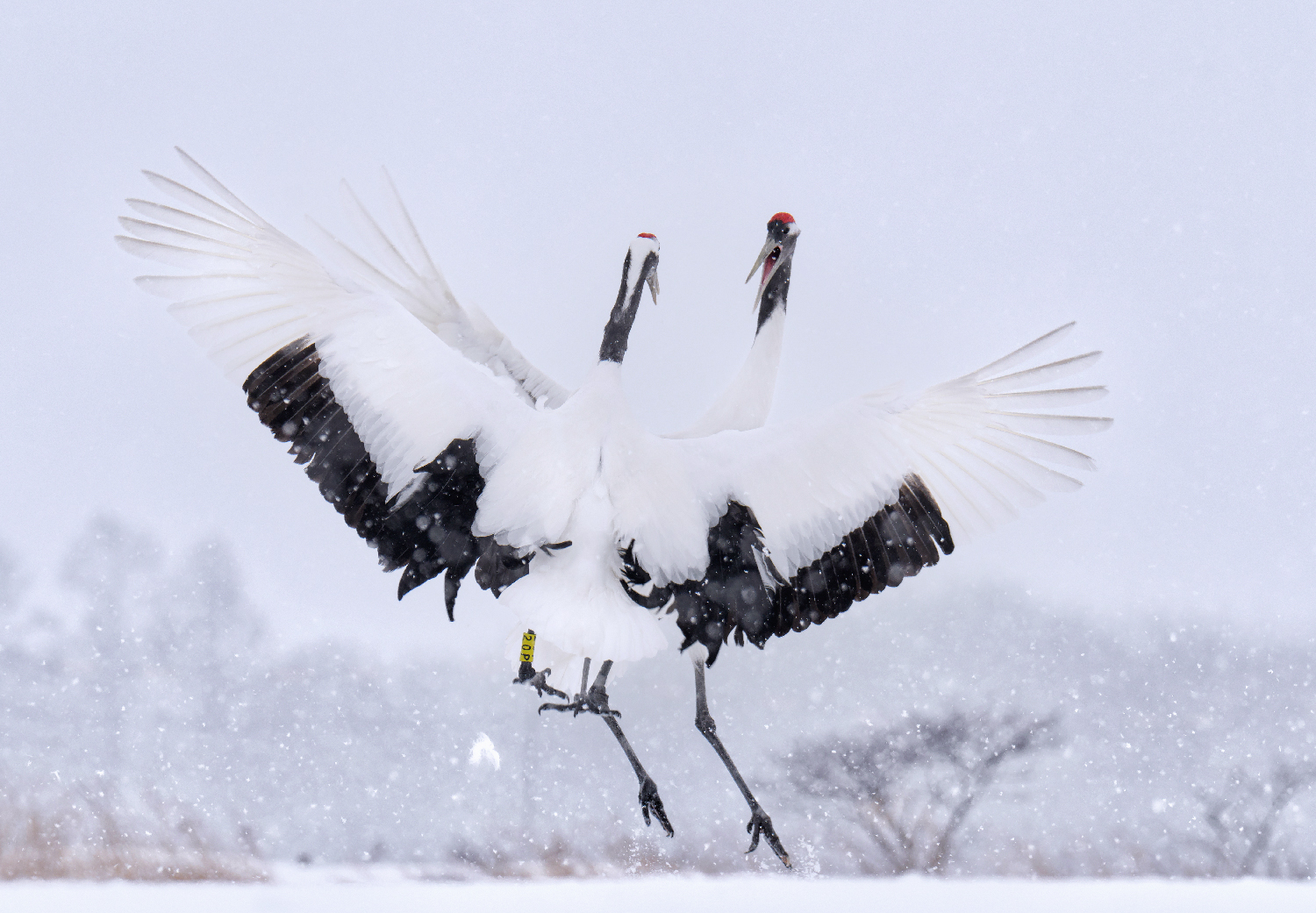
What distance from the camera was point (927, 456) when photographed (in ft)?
8.95

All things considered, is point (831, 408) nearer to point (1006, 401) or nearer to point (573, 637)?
point (1006, 401)

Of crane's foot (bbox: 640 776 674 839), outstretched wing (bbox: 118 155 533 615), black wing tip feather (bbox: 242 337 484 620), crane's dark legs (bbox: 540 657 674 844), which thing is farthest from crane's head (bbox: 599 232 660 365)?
crane's foot (bbox: 640 776 674 839)

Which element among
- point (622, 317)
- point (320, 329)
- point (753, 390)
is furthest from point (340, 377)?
point (753, 390)

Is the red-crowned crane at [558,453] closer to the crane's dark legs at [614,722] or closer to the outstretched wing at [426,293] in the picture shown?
the crane's dark legs at [614,722]

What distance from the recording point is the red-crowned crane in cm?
246

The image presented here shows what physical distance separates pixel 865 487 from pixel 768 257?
954 mm

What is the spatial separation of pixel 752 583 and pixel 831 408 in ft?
1.72

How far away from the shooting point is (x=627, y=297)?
264cm

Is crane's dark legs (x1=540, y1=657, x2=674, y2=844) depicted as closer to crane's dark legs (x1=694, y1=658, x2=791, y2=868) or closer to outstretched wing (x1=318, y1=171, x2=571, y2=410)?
crane's dark legs (x1=694, y1=658, x2=791, y2=868)

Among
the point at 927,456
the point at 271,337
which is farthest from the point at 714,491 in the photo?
the point at 271,337

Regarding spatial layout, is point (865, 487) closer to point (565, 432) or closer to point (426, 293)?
point (565, 432)

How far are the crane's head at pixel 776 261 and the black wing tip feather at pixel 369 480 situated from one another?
119cm

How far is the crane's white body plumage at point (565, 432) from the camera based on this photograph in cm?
245

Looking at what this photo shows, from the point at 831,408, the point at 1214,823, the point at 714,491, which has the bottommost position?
the point at 1214,823
